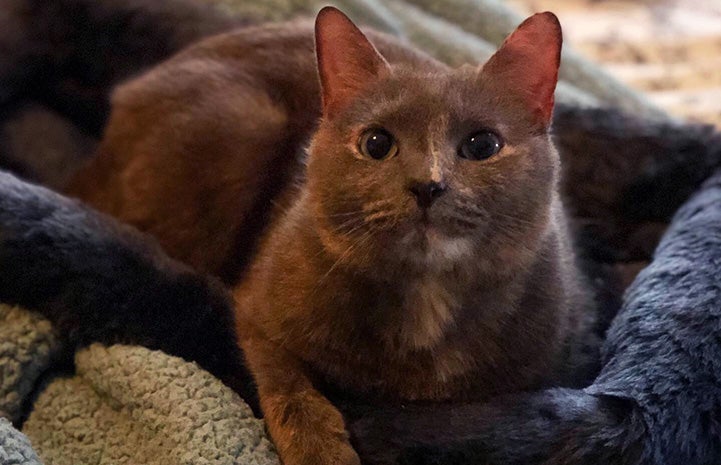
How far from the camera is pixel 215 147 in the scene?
1.27 meters

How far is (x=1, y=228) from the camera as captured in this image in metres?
1.07

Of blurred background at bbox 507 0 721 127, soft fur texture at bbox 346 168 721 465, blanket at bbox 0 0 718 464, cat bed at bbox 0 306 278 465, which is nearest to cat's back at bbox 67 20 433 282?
blanket at bbox 0 0 718 464

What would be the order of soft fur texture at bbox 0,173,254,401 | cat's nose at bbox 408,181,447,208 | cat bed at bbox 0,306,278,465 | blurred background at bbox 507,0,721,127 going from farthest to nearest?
1. blurred background at bbox 507,0,721,127
2. soft fur texture at bbox 0,173,254,401
3. cat bed at bbox 0,306,278,465
4. cat's nose at bbox 408,181,447,208

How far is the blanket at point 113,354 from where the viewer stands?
3.07 ft

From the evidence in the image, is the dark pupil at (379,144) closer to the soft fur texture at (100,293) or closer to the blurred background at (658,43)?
the soft fur texture at (100,293)

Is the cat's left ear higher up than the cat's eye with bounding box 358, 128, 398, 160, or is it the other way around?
the cat's left ear

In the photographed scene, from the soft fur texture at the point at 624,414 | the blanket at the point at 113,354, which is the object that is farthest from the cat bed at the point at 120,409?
the soft fur texture at the point at 624,414

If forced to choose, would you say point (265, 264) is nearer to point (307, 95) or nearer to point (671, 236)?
point (307, 95)

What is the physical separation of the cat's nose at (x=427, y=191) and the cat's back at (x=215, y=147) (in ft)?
1.49

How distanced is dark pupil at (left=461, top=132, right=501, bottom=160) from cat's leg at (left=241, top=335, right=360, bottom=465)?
30 cm

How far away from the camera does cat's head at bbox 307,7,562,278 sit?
2.69ft

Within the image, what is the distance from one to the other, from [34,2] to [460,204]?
1156 mm

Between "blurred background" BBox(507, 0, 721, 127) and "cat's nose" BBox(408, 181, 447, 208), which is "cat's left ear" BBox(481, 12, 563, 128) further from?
"blurred background" BBox(507, 0, 721, 127)

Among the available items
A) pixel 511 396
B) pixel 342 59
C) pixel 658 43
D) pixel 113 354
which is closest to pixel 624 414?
pixel 511 396
